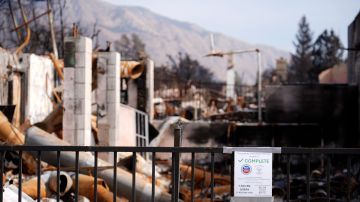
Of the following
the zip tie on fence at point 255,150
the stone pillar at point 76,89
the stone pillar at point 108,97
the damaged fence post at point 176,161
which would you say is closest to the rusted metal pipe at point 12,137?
the stone pillar at point 76,89

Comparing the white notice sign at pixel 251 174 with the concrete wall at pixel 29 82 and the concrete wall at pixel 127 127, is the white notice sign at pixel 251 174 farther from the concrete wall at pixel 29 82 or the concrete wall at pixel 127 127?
the concrete wall at pixel 127 127

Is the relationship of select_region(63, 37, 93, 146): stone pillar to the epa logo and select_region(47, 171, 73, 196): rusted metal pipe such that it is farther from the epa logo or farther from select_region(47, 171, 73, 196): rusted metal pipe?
the epa logo

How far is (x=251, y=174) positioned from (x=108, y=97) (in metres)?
9.99

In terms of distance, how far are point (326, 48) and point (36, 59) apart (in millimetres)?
61315

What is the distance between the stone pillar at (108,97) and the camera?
15.2 metres

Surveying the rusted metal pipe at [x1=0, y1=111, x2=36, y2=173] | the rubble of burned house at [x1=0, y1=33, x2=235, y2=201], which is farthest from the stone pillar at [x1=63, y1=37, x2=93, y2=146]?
the rusted metal pipe at [x1=0, y1=111, x2=36, y2=173]

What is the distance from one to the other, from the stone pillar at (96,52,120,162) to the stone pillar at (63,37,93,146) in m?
1.96

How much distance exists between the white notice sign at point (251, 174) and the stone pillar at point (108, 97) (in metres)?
9.73

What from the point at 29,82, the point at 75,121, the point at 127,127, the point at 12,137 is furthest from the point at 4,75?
the point at 127,127

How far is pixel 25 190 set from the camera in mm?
9289

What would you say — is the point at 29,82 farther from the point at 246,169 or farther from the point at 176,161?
the point at 246,169

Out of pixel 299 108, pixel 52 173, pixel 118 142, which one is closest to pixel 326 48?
pixel 299 108

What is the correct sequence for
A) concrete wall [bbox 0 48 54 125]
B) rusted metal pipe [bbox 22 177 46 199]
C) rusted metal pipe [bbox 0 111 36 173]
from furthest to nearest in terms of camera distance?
concrete wall [bbox 0 48 54 125] < rusted metal pipe [bbox 0 111 36 173] < rusted metal pipe [bbox 22 177 46 199]

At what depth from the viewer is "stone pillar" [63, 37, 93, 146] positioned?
1319 centimetres
